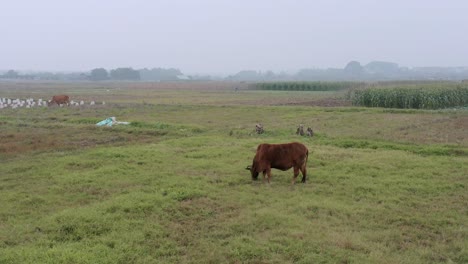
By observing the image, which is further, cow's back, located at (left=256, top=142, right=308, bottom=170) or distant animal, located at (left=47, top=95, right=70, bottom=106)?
distant animal, located at (left=47, top=95, right=70, bottom=106)

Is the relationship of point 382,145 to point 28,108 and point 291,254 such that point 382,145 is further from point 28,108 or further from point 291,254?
point 28,108

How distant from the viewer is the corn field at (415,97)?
29.7 meters

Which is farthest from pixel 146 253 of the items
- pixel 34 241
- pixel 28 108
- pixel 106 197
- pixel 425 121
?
pixel 28 108

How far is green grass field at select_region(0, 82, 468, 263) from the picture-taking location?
6.71 metres

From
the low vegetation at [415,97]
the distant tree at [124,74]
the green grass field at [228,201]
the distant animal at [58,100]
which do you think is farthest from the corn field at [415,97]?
the distant tree at [124,74]

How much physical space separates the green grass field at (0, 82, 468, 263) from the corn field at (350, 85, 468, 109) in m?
12.7

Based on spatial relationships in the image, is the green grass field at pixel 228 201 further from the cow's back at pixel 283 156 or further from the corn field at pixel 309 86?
the corn field at pixel 309 86

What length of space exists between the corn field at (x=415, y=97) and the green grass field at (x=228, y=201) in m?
12.7

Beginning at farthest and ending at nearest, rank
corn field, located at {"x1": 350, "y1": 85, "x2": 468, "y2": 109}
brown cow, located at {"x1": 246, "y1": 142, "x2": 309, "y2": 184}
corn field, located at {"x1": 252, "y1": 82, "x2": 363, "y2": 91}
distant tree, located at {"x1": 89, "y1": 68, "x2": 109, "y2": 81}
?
distant tree, located at {"x1": 89, "y1": 68, "x2": 109, "y2": 81}, corn field, located at {"x1": 252, "y1": 82, "x2": 363, "y2": 91}, corn field, located at {"x1": 350, "y1": 85, "x2": 468, "y2": 109}, brown cow, located at {"x1": 246, "y1": 142, "x2": 309, "y2": 184}

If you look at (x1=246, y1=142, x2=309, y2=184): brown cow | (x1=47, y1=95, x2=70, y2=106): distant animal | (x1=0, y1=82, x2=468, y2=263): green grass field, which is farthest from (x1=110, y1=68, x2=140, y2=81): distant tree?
(x1=246, y1=142, x2=309, y2=184): brown cow

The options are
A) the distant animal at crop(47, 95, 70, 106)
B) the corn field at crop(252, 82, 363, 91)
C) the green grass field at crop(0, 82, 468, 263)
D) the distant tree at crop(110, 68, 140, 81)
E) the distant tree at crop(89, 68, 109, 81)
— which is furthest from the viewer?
the distant tree at crop(110, 68, 140, 81)

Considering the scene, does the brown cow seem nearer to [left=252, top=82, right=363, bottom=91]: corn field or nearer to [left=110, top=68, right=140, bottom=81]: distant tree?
[left=252, top=82, right=363, bottom=91]: corn field

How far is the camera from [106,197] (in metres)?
9.27

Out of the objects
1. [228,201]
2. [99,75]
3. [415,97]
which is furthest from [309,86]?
[99,75]
